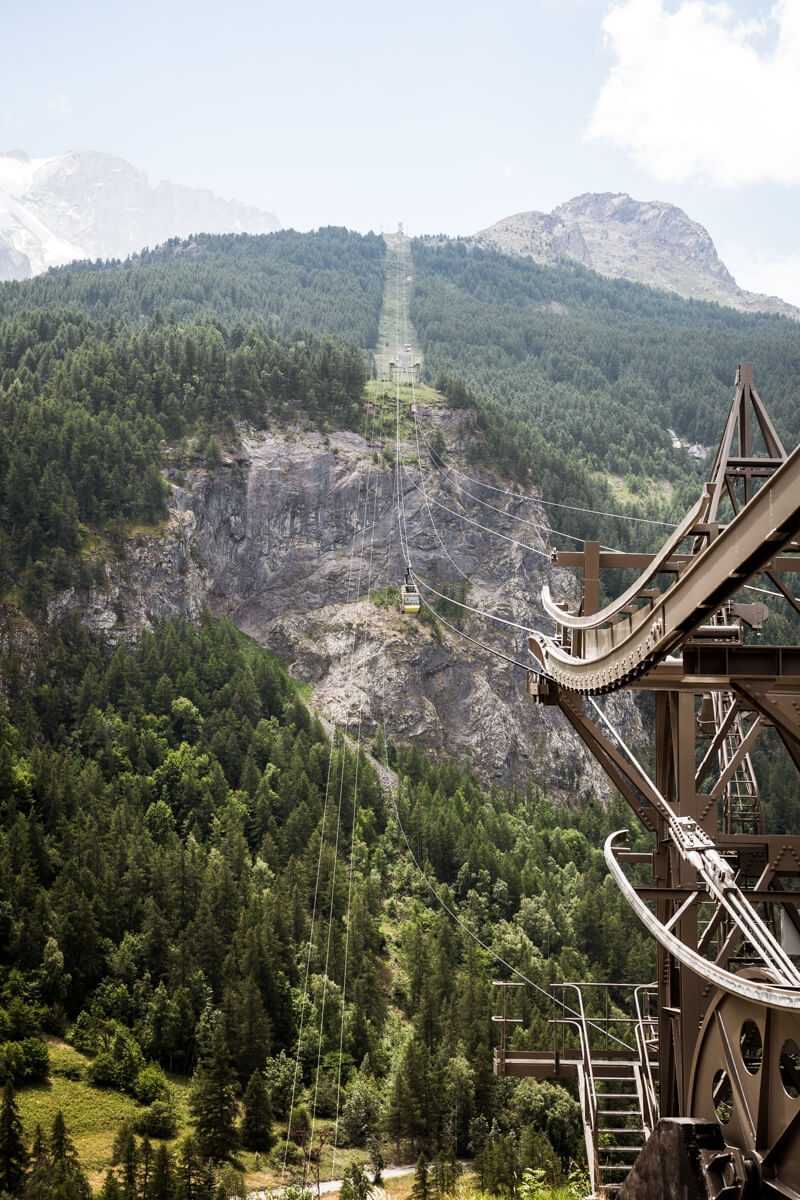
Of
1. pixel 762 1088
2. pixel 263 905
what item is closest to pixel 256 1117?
pixel 263 905

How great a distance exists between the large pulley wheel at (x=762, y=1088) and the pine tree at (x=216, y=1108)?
131 ft

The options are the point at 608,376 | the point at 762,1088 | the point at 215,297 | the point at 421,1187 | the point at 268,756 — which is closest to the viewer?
the point at 762,1088

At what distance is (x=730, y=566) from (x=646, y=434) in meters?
163

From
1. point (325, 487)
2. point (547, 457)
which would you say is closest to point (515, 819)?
point (325, 487)

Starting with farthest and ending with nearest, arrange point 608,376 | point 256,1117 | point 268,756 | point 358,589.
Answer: point 608,376
point 358,589
point 268,756
point 256,1117

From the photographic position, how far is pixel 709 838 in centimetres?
1016

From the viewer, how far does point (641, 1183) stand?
7230mm

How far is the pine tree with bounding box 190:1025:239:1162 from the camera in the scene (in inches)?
1692

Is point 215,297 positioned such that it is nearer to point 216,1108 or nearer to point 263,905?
point 263,905

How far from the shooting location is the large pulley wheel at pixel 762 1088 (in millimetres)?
6855

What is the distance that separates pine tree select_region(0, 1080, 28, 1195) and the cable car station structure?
30.4 m

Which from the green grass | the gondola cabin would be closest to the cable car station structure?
the green grass

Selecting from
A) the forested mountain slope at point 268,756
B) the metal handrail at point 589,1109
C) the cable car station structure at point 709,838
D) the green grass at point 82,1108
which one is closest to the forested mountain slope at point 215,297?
the forested mountain slope at point 268,756

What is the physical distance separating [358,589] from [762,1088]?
92.5 m
